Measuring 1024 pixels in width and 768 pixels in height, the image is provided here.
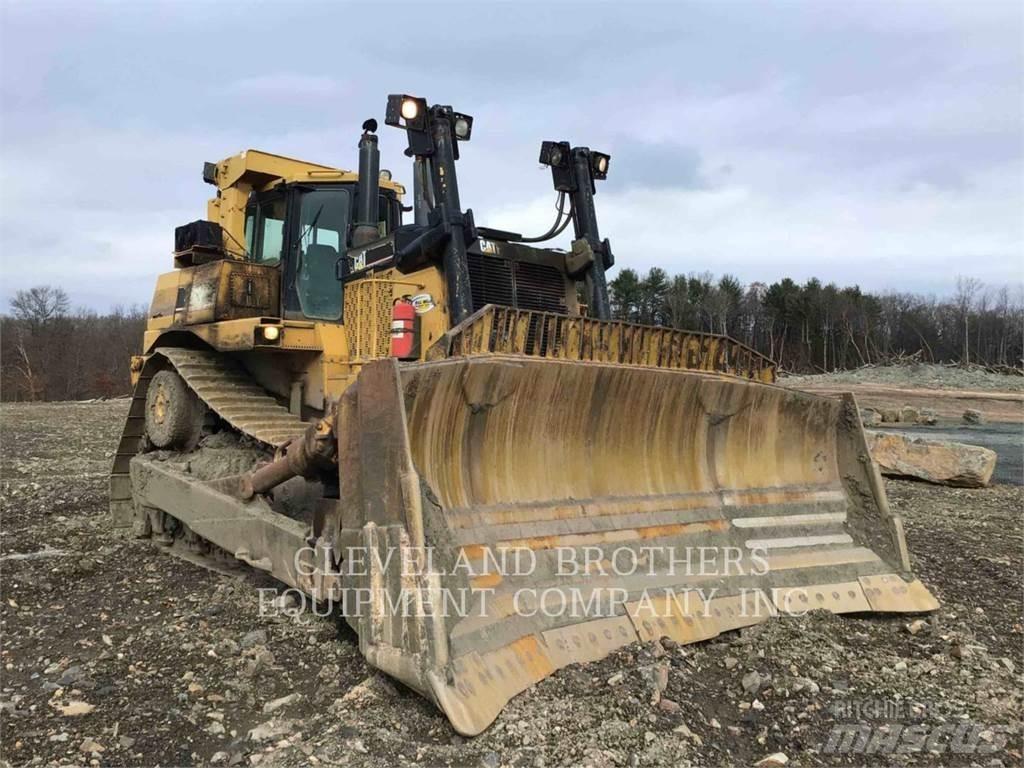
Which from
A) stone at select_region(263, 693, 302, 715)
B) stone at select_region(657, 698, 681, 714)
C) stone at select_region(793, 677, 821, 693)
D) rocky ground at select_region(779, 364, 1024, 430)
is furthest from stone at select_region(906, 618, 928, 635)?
rocky ground at select_region(779, 364, 1024, 430)

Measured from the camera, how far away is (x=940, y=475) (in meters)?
10.6

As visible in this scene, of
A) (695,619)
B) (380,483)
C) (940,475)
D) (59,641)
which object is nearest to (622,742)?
(695,619)

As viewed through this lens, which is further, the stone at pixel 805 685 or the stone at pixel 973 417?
the stone at pixel 973 417

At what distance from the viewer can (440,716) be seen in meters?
3.04

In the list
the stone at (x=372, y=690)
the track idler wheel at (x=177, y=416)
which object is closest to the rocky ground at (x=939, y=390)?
the track idler wheel at (x=177, y=416)

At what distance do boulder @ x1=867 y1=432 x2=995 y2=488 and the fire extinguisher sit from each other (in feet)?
24.8

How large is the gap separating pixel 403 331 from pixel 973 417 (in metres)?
22.7

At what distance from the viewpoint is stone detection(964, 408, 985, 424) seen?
22562 millimetres

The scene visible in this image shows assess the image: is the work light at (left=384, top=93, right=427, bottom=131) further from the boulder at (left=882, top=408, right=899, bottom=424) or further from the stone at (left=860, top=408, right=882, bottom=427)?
the boulder at (left=882, top=408, right=899, bottom=424)

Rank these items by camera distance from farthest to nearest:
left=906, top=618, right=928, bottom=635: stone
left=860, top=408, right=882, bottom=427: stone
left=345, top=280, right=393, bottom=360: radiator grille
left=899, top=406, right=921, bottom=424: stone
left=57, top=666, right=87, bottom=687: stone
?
left=899, top=406, right=921, bottom=424: stone, left=860, top=408, right=882, bottom=427: stone, left=345, top=280, right=393, bottom=360: radiator grille, left=906, top=618, right=928, bottom=635: stone, left=57, top=666, right=87, bottom=687: stone

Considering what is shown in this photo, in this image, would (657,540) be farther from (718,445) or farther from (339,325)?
(339,325)

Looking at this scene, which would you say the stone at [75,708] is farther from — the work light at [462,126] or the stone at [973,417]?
the stone at [973,417]

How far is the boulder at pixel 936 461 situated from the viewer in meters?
10.4

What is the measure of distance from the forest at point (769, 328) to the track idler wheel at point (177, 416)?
42564 millimetres
